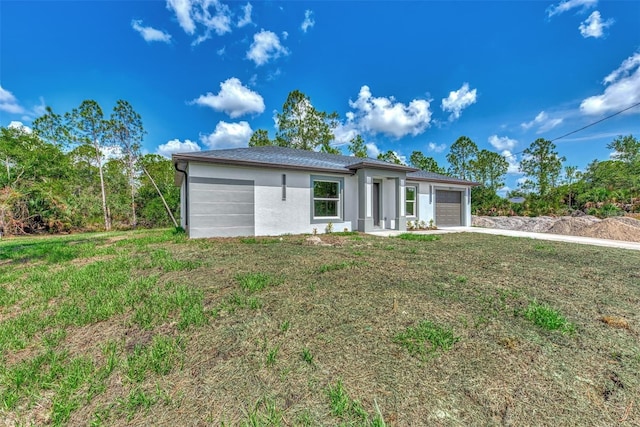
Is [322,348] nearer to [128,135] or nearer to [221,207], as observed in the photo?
[221,207]

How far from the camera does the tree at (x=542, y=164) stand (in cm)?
2750

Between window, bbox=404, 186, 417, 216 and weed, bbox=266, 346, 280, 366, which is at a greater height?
window, bbox=404, 186, 417, 216

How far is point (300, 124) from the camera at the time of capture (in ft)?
76.8

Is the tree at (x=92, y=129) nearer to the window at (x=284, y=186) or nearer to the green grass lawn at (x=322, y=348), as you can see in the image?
the window at (x=284, y=186)

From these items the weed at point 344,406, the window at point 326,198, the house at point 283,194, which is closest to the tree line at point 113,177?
the house at point 283,194

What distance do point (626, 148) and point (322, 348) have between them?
43306mm

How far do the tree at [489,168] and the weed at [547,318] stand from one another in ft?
107

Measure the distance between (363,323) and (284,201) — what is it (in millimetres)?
7312

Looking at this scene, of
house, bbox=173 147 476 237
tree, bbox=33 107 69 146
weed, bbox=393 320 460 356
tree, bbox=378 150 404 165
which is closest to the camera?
weed, bbox=393 320 460 356

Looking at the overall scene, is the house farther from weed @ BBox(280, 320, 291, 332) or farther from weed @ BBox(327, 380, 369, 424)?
weed @ BBox(327, 380, 369, 424)

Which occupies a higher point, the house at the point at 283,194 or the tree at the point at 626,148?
the tree at the point at 626,148

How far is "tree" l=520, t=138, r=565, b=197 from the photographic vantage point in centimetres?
2750

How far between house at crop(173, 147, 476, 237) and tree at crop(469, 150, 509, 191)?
73.2 feet

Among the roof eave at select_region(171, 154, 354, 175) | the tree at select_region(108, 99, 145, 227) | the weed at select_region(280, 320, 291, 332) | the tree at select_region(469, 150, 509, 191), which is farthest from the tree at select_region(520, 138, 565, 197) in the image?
the tree at select_region(108, 99, 145, 227)
